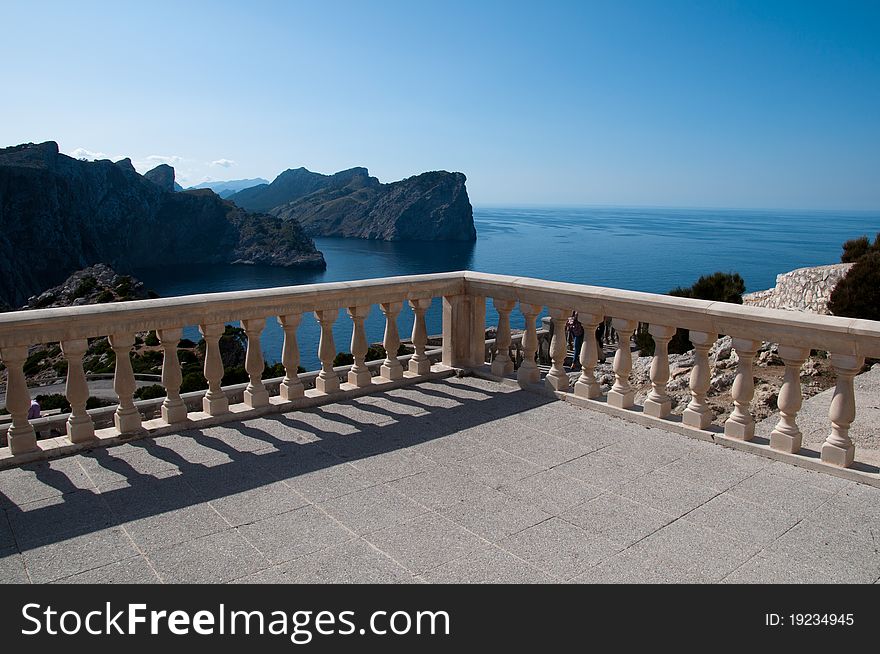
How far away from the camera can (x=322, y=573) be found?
10.4ft

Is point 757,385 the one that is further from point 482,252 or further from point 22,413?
point 482,252

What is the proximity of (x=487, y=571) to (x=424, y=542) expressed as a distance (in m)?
0.42

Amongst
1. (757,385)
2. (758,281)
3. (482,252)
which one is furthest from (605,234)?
(757,385)

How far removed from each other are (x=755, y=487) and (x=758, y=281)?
297 feet

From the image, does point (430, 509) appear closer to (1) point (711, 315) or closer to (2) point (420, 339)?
(1) point (711, 315)

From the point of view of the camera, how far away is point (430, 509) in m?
3.87

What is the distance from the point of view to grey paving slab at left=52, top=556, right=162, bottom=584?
3.08m

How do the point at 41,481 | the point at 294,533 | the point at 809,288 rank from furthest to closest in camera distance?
1. the point at 809,288
2. the point at 41,481
3. the point at 294,533

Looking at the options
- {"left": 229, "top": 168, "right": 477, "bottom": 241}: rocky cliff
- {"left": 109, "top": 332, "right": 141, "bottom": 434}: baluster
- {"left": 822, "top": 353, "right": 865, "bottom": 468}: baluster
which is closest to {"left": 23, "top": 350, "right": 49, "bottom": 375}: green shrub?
{"left": 109, "top": 332, "right": 141, "bottom": 434}: baluster

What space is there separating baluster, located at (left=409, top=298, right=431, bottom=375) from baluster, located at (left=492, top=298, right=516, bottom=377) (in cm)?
70

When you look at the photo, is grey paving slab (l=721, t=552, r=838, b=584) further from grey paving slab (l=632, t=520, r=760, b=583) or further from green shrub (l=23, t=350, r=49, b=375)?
green shrub (l=23, t=350, r=49, b=375)

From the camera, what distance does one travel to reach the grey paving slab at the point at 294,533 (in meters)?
3.37

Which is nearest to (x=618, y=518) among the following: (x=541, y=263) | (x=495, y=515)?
(x=495, y=515)

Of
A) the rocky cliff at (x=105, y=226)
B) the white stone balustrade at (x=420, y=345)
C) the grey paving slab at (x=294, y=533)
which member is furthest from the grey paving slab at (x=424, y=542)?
the rocky cliff at (x=105, y=226)
